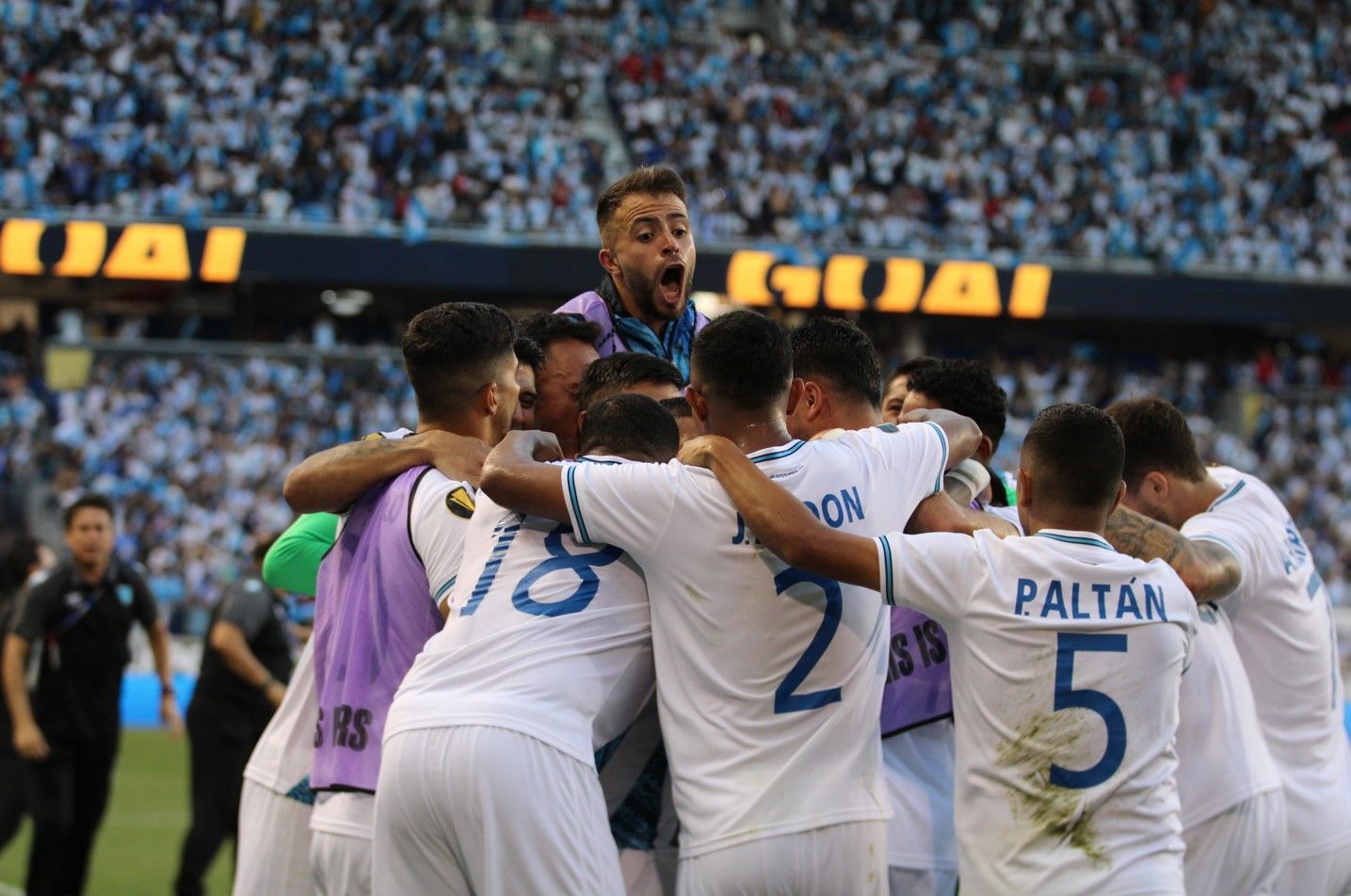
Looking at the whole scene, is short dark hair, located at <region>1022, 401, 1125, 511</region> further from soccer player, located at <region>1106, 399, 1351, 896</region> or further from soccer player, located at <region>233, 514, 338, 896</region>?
soccer player, located at <region>233, 514, 338, 896</region>

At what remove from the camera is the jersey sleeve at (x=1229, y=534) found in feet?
14.9

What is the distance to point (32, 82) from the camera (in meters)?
24.0

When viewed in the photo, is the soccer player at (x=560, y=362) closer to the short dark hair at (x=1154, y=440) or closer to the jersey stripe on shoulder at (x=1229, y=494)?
the short dark hair at (x=1154, y=440)

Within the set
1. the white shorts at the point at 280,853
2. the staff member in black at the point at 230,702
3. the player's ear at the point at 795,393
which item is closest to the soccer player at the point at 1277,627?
the player's ear at the point at 795,393

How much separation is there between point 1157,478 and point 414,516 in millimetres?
2249

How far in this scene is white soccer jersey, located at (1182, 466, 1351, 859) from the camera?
188 inches

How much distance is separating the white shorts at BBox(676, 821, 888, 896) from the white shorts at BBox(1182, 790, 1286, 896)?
1298 millimetres

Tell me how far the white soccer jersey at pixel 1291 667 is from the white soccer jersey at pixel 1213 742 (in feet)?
1.04

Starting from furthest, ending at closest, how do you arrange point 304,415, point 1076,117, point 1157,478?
point 1076,117, point 304,415, point 1157,478

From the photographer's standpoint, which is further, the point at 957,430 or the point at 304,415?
the point at 304,415

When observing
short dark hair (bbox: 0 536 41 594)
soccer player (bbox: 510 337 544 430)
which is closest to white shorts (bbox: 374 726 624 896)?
soccer player (bbox: 510 337 544 430)

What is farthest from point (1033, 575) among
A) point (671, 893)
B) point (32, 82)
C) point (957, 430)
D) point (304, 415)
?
point (32, 82)

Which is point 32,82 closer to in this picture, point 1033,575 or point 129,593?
point 129,593

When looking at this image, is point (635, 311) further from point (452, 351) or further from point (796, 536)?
point (796, 536)
